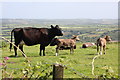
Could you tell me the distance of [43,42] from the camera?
→ 15.3 meters

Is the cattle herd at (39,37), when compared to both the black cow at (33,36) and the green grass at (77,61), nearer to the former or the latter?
the black cow at (33,36)

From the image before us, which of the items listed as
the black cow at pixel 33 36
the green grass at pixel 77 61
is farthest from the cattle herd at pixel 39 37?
the green grass at pixel 77 61

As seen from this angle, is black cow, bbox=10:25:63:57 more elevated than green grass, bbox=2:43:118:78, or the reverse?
black cow, bbox=10:25:63:57

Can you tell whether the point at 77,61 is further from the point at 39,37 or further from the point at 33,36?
the point at 33,36

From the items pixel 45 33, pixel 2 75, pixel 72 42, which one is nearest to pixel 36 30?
pixel 45 33

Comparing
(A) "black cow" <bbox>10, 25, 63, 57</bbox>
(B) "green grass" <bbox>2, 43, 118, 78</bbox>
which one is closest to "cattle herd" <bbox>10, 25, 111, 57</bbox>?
(A) "black cow" <bbox>10, 25, 63, 57</bbox>

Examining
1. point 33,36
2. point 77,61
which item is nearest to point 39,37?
point 33,36

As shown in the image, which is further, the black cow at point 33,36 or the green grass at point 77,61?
the black cow at point 33,36

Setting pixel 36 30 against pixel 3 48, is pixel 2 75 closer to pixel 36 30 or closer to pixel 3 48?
pixel 36 30

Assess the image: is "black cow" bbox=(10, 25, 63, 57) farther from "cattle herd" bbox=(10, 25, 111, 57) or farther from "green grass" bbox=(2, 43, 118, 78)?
"green grass" bbox=(2, 43, 118, 78)

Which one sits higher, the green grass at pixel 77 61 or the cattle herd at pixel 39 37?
the cattle herd at pixel 39 37

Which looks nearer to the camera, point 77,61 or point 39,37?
point 77,61

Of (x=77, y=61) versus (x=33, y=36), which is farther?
(x=33, y=36)

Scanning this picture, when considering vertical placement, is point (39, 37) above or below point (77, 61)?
above
